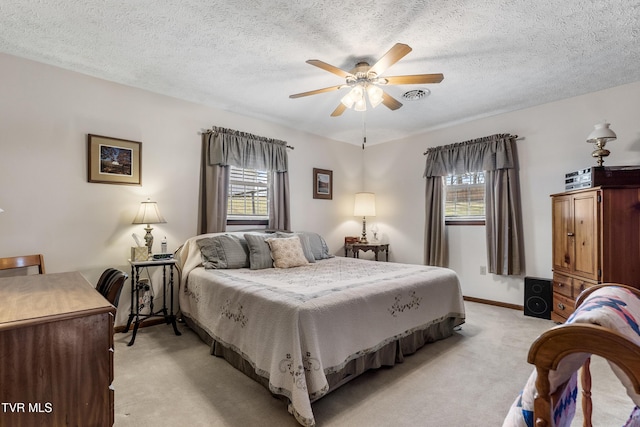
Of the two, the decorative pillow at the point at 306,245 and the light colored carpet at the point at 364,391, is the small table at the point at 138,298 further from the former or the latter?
the decorative pillow at the point at 306,245

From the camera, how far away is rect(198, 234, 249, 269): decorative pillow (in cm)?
314

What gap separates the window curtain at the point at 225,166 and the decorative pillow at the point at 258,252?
0.58 metres

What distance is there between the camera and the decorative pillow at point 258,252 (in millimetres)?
3242

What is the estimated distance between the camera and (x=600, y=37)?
7.77 feet

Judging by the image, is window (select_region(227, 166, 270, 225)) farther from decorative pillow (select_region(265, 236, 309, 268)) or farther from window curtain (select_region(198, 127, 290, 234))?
decorative pillow (select_region(265, 236, 309, 268))

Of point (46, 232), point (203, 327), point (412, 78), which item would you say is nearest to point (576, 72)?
point (412, 78)

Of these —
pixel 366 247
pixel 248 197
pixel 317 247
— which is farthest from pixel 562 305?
pixel 248 197

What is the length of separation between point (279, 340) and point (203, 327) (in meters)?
1.28

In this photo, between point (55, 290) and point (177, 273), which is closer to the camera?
point (55, 290)

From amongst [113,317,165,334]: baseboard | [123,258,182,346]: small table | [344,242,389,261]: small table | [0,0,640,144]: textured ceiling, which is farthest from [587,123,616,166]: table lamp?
[113,317,165,334]: baseboard

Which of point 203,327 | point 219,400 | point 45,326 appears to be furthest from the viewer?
point 203,327

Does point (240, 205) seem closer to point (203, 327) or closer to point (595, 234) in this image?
point (203, 327)

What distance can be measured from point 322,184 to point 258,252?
2104 mm

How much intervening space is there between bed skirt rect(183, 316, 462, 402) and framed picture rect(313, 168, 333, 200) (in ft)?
8.88
